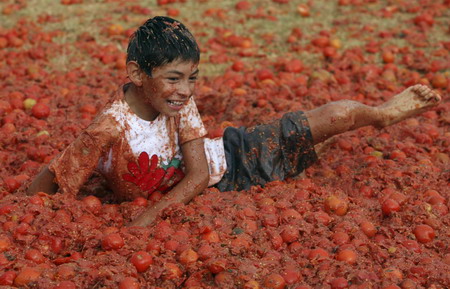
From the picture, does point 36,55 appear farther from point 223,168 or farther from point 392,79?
point 392,79

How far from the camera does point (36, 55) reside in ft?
18.9

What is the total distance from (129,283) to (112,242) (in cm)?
34

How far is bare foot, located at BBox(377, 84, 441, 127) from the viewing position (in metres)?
4.36

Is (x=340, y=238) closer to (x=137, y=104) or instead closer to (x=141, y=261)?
(x=141, y=261)

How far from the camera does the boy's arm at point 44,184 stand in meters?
3.70

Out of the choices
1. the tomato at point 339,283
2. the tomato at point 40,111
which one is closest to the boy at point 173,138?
the tomato at point 339,283

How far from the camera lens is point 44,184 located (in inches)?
147

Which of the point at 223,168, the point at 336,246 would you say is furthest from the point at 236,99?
the point at 336,246

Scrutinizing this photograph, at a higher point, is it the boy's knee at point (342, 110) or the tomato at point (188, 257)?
the boy's knee at point (342, 110)

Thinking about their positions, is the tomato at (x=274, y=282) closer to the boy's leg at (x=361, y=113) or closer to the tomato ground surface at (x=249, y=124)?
the tomato ground surface at (x=249, y=124)

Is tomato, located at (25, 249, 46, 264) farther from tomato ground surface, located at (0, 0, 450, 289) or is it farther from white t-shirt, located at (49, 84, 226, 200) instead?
white t-shirt, located at (49, 84, 226, 200)

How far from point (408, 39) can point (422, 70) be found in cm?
55

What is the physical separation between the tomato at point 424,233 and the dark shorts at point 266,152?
33.5 inches

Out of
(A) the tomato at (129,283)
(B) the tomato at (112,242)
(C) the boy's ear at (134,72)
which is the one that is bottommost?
(A) the tomato at (129,283)
